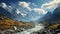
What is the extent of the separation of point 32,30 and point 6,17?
62cm

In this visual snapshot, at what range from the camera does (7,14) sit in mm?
3381

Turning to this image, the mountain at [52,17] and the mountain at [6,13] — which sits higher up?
the mountain at [6,13]

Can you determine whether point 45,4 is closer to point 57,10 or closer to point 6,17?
point 57,10

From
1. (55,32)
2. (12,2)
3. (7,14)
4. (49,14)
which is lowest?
(55,32)

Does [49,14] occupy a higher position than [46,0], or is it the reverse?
[46,0]

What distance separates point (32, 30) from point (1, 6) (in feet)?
2.74

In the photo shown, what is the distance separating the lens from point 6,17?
3.36 meters

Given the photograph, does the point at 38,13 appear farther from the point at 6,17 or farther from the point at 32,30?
the point at 6,17

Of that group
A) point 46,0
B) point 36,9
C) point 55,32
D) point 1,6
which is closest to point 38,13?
point 36,9

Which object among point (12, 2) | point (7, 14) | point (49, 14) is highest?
point (12, 2)

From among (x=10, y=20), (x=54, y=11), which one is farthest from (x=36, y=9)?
(x=10, y=20)

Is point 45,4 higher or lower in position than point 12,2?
lower

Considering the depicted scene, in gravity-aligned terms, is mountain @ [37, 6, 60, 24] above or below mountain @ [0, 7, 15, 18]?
below

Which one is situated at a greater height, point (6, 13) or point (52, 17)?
point (6, 13)
